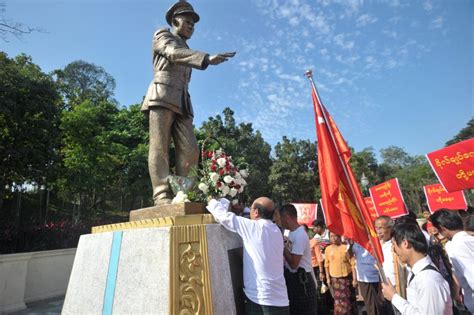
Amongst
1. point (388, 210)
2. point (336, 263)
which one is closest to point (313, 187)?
point (388, 210)

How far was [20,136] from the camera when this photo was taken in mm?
10539

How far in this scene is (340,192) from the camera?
3463 millimetres

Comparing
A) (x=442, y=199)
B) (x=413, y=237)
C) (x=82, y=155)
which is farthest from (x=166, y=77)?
(x=82, y=155)

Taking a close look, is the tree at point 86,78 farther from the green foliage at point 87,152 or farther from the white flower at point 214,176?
the white flower at point 214,176

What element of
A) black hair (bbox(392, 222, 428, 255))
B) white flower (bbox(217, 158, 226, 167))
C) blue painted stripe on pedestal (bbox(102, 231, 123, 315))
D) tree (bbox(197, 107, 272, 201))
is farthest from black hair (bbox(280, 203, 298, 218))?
tree (bbox(197, 107, 272, 201))

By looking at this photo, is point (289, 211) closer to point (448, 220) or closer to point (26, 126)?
point (448, 220)

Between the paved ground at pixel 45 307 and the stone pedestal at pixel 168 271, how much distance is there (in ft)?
14.9

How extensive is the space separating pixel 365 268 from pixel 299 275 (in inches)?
75.0

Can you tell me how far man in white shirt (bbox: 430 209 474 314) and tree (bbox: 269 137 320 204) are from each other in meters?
21.9

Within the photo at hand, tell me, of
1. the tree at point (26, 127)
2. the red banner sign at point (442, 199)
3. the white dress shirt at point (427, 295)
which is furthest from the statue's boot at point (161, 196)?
the tree at point (26, 127)

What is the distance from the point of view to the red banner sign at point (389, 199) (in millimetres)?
8383

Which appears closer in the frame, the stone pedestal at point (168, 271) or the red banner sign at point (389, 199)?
the stone pedestal at point (168, 271)

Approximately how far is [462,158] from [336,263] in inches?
123

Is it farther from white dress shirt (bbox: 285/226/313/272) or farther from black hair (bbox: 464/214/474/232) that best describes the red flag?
black hair (bbox: 464/214/474/232)
